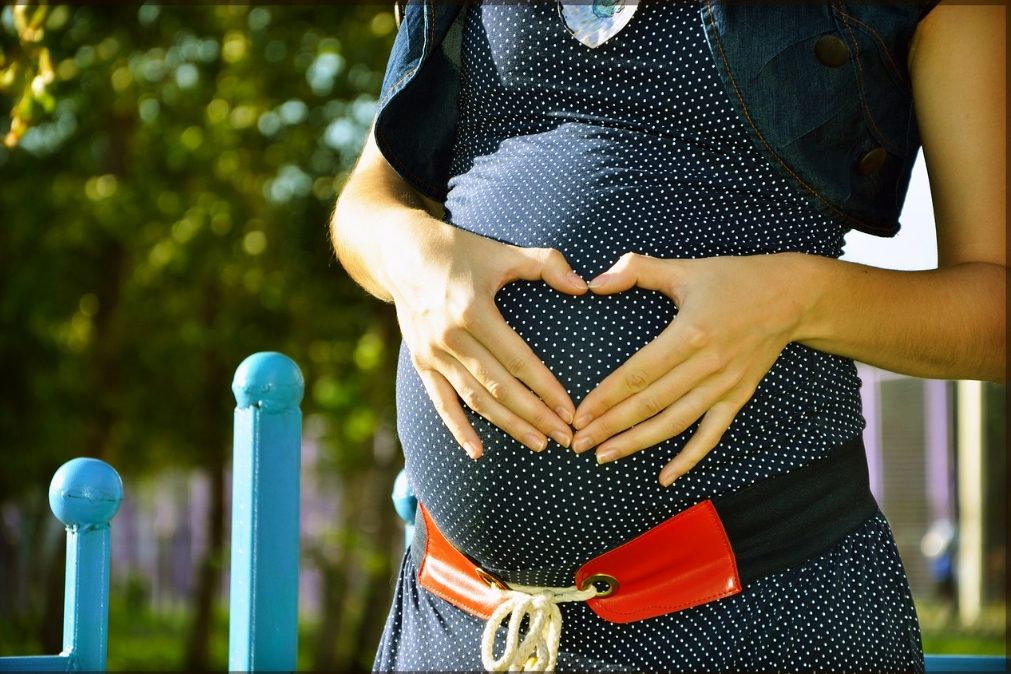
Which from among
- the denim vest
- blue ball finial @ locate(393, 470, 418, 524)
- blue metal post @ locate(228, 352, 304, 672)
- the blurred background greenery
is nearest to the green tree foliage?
the blurred background greenery

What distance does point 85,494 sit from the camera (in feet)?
5.22

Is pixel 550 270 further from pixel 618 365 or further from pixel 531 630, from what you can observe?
pixel 531 630

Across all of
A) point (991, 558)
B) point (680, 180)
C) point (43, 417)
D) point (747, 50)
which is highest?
point (747, 50)

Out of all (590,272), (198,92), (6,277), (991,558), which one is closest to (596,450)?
(590,272)

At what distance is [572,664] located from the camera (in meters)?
1.13

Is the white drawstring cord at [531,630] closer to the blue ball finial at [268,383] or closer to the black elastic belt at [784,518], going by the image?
the black elastic belt at [784,518]

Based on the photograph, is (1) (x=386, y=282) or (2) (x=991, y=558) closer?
(1) (x=386, y=282)

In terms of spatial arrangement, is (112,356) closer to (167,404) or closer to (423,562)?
(167,404)

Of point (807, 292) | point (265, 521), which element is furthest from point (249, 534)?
point (807, 292)

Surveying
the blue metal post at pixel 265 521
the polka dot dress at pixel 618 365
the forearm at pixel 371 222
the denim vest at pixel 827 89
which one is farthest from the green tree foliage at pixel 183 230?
the denim vest at pixel 827 89

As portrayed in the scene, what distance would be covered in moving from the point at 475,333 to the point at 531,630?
299mm

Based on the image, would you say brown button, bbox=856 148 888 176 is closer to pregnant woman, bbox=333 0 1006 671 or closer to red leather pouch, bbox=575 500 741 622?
pregnant woman, bbox=333 0 1006 671

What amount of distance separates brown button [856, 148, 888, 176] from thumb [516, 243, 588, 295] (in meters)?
0.34

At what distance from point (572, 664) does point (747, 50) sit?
0.65 meters
